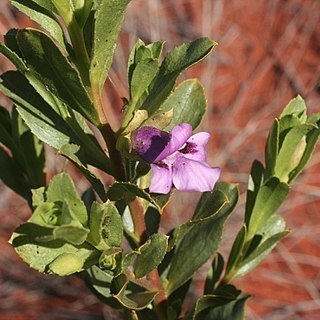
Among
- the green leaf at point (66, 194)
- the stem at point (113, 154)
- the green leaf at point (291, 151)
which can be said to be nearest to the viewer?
the green leaf at point (66, 194)

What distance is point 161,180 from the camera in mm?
939

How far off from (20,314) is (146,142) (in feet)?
7.43

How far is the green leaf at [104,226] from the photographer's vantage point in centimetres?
94

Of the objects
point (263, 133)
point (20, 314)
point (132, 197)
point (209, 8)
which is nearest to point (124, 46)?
point (209, 8)

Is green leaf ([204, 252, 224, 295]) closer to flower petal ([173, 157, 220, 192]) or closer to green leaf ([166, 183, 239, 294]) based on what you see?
green leaf ([166, 183, 239, 294])

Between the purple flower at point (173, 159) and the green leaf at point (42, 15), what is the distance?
19cm

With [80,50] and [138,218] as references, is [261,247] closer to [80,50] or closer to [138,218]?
[138,218]

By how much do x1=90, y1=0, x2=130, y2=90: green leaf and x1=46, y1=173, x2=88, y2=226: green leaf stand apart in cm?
17

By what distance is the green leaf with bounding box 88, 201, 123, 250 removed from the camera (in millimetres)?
937

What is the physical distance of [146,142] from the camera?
915mm

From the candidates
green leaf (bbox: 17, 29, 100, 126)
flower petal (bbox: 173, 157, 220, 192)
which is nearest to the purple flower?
flower petal (bbox: 173, 157, 220, 192)

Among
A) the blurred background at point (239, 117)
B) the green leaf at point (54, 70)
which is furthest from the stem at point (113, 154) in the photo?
the blurred background at point (239, 117)

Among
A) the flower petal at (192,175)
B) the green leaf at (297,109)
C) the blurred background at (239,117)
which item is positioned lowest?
the blurred background at (239,117)

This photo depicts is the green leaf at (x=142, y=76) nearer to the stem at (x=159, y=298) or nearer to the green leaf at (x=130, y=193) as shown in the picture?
the green leaf at (x=130, y=193)
